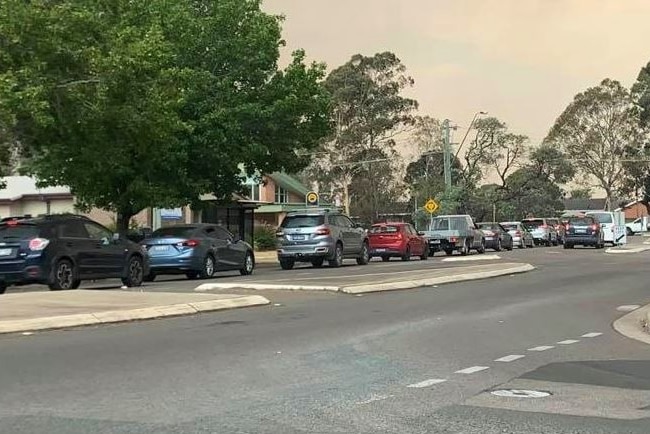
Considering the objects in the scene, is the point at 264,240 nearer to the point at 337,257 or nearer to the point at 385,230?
the point at 385,230

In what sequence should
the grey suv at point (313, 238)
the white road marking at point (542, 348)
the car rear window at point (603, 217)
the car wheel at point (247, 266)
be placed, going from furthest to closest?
the car rear window at point (603, 217), the grey suv at point (313, 238), the car wheel at point (247, 266), the white road marking at point (542, 348)

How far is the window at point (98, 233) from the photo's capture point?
61.3ft

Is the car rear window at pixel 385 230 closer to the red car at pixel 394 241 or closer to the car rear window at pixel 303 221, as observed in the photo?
the red car at pixel 394 241

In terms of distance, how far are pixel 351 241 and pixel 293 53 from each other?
703 cm

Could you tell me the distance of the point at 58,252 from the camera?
17.6 meters

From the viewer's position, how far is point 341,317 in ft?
43.7

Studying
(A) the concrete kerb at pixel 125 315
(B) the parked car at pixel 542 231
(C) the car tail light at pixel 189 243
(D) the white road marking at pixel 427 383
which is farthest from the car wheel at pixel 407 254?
(D) the white road marking at pixel 427 383

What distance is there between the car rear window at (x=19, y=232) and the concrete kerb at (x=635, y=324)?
11.5 m

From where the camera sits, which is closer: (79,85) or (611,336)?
(611,336)

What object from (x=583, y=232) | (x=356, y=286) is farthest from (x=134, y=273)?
(x=583, y=232)

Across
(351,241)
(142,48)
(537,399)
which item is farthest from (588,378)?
(351,241)

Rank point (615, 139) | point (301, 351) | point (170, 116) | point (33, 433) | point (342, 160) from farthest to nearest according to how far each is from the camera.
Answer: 1. point (615, 139)
2. point (342, 160)
3. point (170, 116)
4. point (301, 351)
5. point (33, 433)

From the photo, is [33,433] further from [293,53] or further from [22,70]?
[293,53]

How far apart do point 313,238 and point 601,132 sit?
55632 mm
